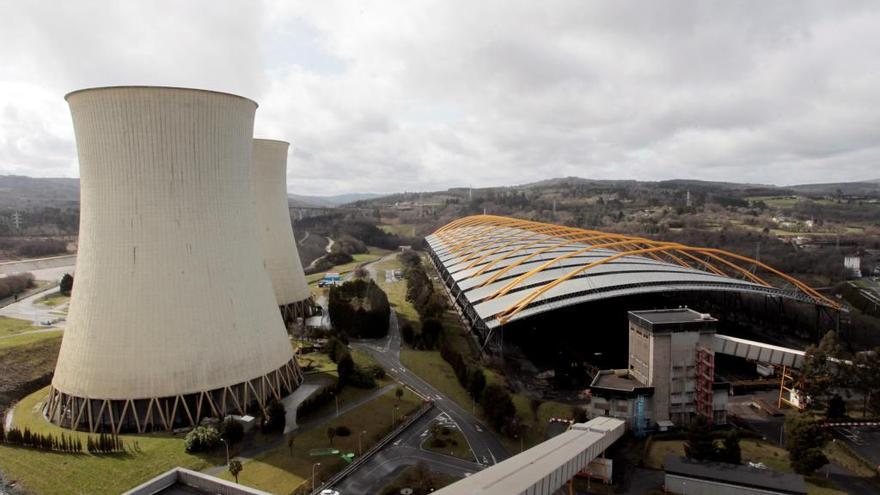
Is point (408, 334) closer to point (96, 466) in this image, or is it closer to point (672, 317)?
point (672, 317)

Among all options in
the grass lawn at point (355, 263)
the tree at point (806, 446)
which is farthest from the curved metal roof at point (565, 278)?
the grass lawn at point (355, 263)

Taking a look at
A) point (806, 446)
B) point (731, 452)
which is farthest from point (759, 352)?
point (731, 452)

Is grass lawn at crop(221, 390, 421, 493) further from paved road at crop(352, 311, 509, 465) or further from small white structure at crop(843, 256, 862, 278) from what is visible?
small white structure at crop(843, 256, 862, 278)

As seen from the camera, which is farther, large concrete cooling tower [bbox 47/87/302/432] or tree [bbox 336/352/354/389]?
tree [bbox 336/352/354/389]

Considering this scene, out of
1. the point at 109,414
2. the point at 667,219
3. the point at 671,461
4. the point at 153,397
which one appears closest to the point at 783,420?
the point at 671,461

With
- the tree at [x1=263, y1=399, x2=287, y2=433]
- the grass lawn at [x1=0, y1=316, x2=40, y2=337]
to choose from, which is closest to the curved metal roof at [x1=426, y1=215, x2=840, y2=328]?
the tree at [x1=263, y1=399, x2=287, y2=433]

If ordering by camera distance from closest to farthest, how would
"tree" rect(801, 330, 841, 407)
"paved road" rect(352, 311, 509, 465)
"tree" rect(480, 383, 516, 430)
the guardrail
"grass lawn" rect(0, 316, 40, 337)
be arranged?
the guardrail < "paved road" rect(352, 311, 509, 465) < "tree" rect(480, 383, 516, 430) < "tree" rect(801, 330, 841, 407) < "grass lawn" rect(0, 316, 40, 337)

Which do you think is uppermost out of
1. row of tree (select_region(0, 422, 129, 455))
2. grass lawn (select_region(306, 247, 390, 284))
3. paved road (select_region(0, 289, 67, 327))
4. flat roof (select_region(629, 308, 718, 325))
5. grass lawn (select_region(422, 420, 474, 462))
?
flat roof (select_region(629, 308, 718, 325))

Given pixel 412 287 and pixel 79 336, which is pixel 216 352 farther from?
pixel 412 287
